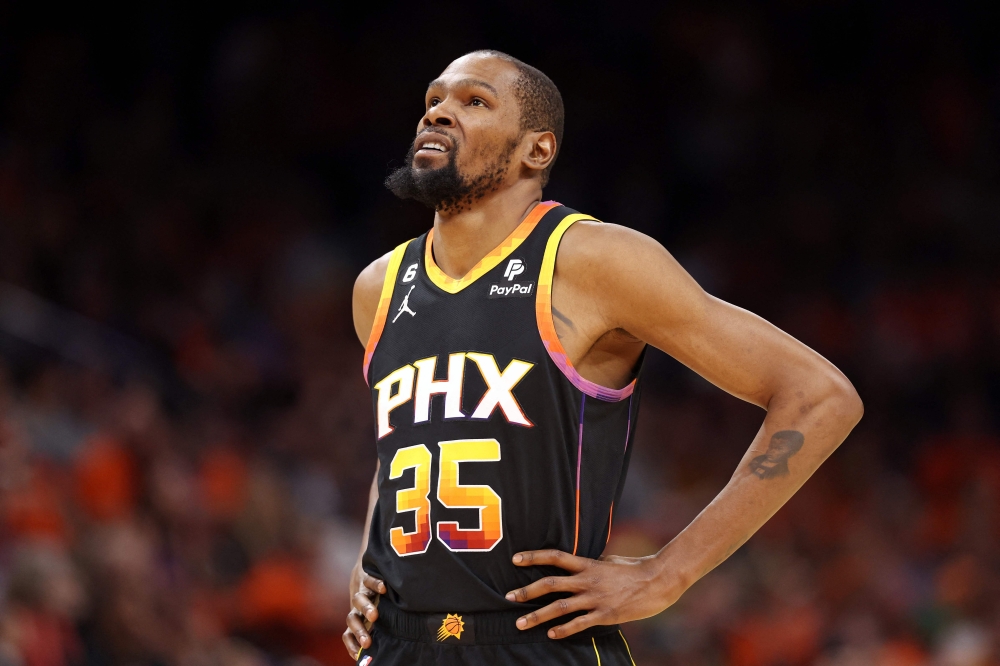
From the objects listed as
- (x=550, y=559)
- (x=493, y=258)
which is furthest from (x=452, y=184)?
(x=550, y=559)

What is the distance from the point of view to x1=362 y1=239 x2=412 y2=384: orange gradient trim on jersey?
3.29m

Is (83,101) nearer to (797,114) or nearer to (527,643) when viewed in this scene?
(797,114)

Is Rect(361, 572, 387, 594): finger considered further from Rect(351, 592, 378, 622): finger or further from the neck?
the neck

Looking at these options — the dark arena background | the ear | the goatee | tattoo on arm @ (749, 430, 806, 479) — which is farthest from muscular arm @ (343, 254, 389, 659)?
the dark arena background

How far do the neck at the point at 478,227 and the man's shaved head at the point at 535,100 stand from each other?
5.7 inches

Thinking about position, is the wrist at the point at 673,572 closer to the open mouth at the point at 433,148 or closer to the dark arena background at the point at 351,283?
the open mouth at the point at 433,148

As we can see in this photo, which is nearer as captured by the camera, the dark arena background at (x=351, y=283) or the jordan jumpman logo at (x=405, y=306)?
the jordan jumpman logo at (x=405, y=306)

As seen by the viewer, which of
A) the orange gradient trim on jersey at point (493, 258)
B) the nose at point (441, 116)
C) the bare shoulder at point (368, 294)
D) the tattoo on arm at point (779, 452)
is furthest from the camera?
the bare shoulder at point (368, 294)

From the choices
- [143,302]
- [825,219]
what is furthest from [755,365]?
[825,219]

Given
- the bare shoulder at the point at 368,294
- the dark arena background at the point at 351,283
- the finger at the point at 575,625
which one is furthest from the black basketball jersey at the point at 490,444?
the dark arena background at the point at 351,283

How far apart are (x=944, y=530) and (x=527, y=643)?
23.9 ft

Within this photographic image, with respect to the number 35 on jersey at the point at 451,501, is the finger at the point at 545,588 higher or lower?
lower

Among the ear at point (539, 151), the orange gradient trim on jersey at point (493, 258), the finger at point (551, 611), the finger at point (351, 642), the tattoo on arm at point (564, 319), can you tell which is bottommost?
the finger at point (551, 611)

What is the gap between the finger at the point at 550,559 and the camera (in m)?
2.82
